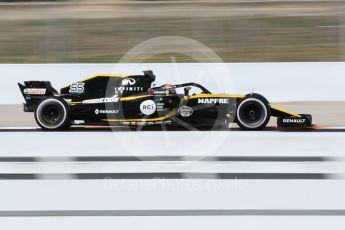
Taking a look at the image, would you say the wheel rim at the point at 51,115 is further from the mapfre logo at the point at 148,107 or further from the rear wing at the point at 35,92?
the mapfre logo at the point at 148,107

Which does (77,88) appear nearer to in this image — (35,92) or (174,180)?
(35,92)

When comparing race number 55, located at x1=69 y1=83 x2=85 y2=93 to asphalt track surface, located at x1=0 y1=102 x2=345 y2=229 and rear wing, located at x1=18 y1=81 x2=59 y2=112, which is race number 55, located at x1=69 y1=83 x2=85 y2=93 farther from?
asphalt track surface, located at x1=0 y1=102 x2=345 y2=229

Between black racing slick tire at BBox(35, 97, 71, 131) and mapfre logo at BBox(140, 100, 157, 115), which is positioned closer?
mapfre logo at BBox(140, 100, 157, 115)

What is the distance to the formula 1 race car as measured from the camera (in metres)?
10.0

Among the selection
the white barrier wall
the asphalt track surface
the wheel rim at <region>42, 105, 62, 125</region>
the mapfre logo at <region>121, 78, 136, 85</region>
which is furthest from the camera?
the white barrier wall

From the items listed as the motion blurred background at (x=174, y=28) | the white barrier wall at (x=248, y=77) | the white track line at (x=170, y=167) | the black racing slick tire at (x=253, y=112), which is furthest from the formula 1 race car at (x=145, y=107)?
the motion blurred background at (x=174, y=28)

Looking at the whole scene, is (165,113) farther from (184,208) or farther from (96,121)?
(184,208)

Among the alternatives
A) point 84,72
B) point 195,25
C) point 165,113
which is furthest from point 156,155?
point 195,25

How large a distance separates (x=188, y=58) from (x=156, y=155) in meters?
10.6

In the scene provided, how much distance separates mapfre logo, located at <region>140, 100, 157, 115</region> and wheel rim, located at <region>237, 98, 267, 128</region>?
1297mm

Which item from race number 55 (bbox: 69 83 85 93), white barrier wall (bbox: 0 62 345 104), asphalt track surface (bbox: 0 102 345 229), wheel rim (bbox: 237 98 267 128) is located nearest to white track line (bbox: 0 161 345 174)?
asphalt track surface (bbox: 0 102 345 229)

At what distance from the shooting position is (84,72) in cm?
1388

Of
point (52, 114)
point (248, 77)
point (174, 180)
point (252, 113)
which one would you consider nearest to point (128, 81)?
point (52, 114)

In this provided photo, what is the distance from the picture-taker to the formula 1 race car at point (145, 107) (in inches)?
394
